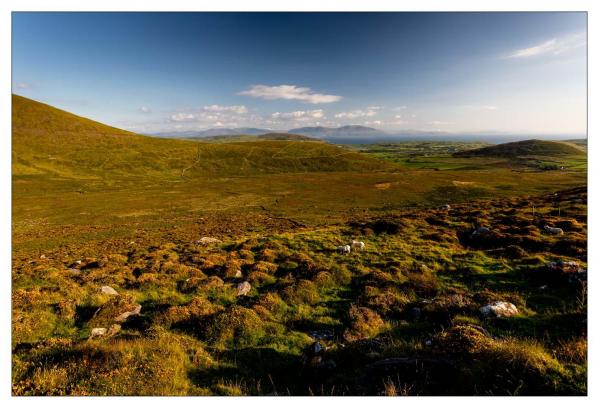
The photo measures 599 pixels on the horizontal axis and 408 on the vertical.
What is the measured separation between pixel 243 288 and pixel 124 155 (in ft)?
441

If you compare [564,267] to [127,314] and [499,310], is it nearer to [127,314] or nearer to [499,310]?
[499,310]

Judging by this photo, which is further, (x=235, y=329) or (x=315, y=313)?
(x=315, y=313)

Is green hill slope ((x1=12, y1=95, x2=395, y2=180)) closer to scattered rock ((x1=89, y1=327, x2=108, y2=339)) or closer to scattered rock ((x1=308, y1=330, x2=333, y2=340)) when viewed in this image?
scattered rock ((x1=89, y1=327, x2=108, y2=339))

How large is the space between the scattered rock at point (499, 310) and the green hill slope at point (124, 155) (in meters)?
Result: 111

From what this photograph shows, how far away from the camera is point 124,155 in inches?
4801

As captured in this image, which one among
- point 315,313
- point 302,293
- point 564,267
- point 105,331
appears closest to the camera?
point 105,331

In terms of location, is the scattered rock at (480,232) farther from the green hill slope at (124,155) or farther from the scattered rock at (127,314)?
the green hill slope at (124,155)

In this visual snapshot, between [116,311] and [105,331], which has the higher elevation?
[116,311]

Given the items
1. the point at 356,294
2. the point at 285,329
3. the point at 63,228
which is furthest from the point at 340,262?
the point at 63,228

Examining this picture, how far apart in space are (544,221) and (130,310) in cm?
3286

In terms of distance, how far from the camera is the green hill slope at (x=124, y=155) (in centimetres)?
10356

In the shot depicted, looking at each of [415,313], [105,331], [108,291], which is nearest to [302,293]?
[415,313]

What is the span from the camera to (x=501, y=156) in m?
198

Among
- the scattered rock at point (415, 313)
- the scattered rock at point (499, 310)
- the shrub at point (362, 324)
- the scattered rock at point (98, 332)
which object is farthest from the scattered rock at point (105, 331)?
the scattered rock at point (499, 310)
